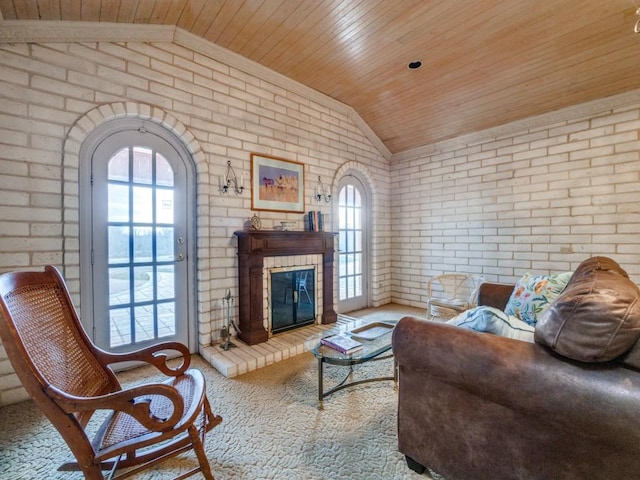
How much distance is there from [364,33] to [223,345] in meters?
3.33

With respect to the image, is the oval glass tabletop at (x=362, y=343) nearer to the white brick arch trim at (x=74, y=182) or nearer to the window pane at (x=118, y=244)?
the window pane at (x=118, y=244)

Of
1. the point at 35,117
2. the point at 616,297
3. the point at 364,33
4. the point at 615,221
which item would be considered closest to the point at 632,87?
the point at 615,221

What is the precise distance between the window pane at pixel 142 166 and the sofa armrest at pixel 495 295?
10.7ft

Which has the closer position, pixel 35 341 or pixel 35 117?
pixel 35 341

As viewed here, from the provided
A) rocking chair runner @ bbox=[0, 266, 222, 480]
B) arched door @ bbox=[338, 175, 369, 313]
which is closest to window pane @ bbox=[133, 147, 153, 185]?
rocking chair runner @ bbox=[0, 266, 222, 480]

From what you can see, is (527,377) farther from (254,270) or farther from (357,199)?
(357,199)

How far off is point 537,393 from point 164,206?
2.99 meters

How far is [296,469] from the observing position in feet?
4.90

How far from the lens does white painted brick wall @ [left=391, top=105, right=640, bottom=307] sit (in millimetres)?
3088

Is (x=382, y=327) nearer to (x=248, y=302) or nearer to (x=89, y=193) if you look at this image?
(x=248, y=302)

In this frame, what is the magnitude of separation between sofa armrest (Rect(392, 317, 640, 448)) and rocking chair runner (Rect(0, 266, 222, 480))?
107 cm

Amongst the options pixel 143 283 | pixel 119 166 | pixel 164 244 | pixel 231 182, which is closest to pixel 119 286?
pixel 143 283

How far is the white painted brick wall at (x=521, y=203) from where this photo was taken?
3088mm

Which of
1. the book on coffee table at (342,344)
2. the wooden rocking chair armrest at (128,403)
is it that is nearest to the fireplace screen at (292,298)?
the book on coffee table at (342,344)
